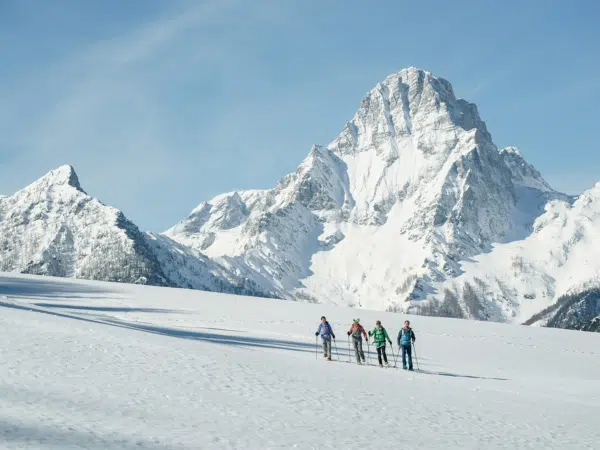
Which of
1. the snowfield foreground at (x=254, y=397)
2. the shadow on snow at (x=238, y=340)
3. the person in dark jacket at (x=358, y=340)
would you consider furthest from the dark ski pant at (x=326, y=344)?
the person in dark jacket at (x=358, y=340)

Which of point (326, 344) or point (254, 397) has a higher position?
point (326, 344)

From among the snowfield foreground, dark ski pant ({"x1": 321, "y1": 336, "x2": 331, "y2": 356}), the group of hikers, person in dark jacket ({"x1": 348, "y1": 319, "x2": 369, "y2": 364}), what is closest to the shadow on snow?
the snowfield foreground

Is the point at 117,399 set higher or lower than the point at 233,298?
lower

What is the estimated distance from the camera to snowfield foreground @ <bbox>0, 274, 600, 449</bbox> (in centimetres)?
1261

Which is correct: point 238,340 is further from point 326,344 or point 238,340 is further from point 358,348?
point 358,348

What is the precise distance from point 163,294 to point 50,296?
40.4ft

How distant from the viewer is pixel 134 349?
21734 mm

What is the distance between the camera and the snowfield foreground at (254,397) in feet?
41.4

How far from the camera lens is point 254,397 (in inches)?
658

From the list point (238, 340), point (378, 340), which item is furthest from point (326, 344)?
point (238, 340)

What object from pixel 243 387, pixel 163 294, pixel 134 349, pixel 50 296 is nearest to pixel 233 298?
pixel 163 294

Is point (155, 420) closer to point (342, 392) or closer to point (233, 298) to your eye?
point (342, 392)

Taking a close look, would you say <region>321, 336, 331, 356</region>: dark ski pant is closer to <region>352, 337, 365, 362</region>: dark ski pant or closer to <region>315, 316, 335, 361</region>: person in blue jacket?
<region>315, 316, 335, 361</region>: person in blue jacket

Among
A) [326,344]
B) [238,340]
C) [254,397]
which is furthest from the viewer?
[238,340]
